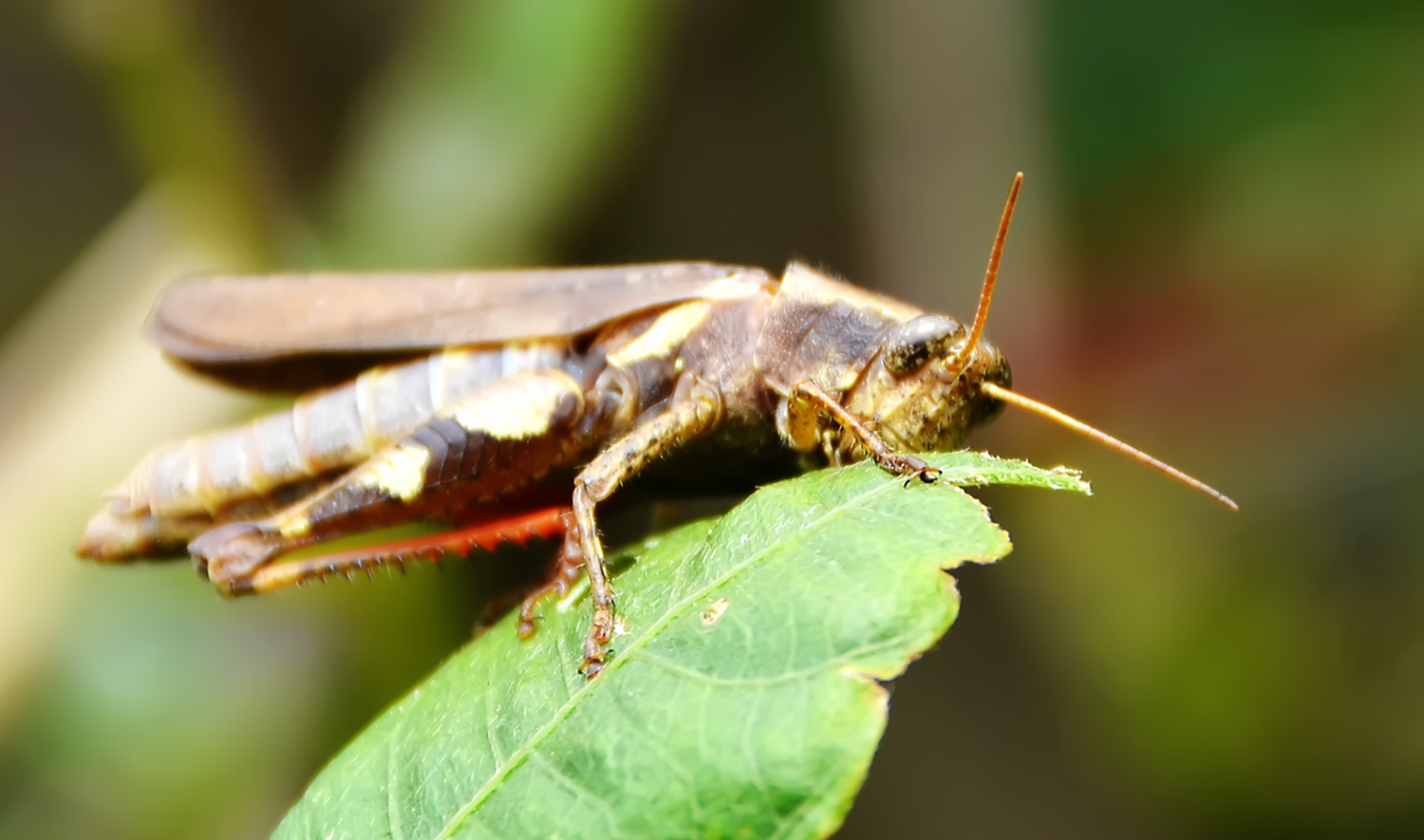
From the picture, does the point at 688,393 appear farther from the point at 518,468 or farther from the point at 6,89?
the point at 6,89

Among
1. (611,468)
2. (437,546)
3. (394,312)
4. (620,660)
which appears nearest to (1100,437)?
(611,468)

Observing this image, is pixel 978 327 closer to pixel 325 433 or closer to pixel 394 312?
pixel 394 312

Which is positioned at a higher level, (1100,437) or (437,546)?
(1100,437)

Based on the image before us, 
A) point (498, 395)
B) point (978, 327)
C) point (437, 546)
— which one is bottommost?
point (437, 546)

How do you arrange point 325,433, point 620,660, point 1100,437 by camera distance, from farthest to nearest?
point 325,433, point 1100,437, point 620,660

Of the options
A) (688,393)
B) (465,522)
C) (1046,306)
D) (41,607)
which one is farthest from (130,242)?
(1046,306)

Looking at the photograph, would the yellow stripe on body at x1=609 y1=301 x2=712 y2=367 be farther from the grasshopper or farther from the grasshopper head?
the grasshopper head

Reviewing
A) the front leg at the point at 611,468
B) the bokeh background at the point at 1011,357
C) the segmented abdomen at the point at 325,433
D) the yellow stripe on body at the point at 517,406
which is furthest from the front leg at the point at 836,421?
the bokeh background at the point at 1011,357
